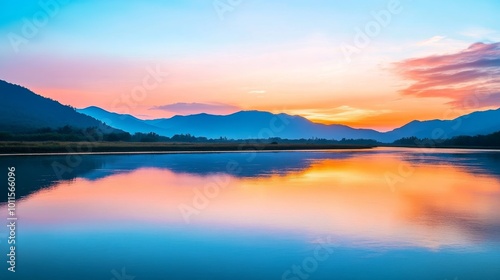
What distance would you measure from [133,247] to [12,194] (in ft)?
27.3

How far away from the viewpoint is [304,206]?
12.8 meters

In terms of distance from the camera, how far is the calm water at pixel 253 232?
6.98m

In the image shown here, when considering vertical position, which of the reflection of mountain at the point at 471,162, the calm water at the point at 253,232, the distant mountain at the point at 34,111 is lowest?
the calm water at the point at 253,232

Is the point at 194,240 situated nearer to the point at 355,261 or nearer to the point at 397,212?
the point at 355,261

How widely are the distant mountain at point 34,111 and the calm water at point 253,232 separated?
4896 inches

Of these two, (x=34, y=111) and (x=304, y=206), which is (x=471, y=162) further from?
(x=34, y=111)

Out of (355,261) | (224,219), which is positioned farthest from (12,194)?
(355,261)

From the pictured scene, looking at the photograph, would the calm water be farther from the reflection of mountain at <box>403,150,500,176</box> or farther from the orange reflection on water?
the reflection of mountain at <box>403,150,500,176</box>

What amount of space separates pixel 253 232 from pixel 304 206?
358 cm

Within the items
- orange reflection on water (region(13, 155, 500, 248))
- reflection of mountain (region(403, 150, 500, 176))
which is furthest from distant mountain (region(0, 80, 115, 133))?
orange reflection on water (region(13, 155, 500, 248))

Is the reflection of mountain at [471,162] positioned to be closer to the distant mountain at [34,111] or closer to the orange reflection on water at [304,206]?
the orange reflection on water at [304,206]

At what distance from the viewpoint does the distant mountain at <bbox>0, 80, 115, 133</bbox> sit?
13350 cm

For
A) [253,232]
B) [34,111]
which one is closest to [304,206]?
[253,232]

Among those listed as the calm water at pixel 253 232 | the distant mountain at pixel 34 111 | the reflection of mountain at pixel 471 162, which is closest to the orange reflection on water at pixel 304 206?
the calm water at pixel 253 232
